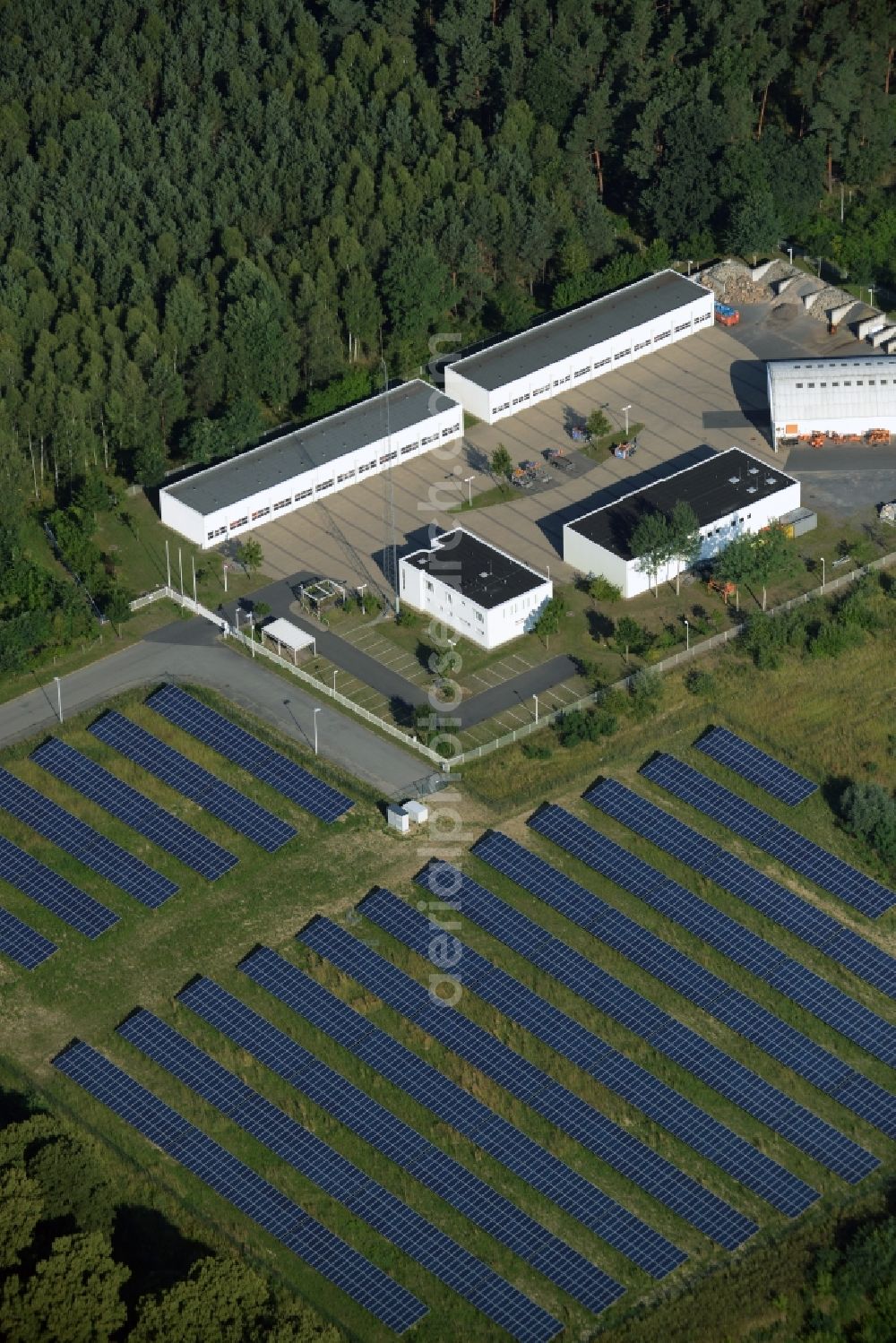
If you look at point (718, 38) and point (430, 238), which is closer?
point (430, 238)

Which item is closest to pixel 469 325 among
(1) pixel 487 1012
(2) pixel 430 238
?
(2) pixel 430 238

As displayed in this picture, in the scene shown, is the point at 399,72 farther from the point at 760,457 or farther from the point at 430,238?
the point at 760,457

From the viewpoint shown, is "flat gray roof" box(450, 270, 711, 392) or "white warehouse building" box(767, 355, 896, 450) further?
"flat gray roof" box(450, 270, 711, 392)

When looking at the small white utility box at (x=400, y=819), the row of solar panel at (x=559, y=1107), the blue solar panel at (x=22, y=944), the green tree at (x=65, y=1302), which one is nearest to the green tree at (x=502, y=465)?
the small white utility box at (x=400, y=819)

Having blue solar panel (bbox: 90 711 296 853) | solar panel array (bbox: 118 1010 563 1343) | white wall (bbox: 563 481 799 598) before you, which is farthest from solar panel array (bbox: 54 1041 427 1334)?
white wall (bbox: 563 481 799 598)

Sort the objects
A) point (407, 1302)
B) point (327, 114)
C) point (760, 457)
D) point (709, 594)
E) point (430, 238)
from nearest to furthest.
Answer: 1. point (407, 1302)
2. point (709, 594)
3. point (760, 457)
4. point (430, 238)
5. point (327, 114)

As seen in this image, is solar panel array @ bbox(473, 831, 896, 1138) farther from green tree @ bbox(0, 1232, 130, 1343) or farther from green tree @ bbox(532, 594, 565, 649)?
green tree @ bbox(0, 1232, 130, 1343)
